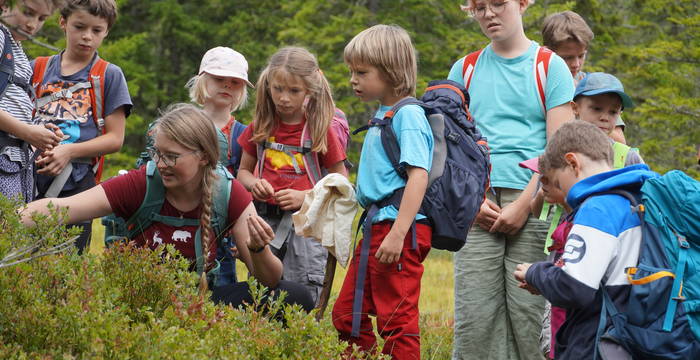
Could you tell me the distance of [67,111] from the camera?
567cm

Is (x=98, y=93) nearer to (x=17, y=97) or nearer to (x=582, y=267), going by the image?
(x=17, y=97)

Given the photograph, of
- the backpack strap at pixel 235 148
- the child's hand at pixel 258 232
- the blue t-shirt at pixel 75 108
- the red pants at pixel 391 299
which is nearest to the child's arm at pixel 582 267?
the red pants at pixel 391 299

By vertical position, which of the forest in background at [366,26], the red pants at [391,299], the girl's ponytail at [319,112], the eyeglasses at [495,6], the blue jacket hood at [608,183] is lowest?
the forest in background at [366,26]

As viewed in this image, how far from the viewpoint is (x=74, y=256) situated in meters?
4.00

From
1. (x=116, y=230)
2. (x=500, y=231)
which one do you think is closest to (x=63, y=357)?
(x=116, y=230)

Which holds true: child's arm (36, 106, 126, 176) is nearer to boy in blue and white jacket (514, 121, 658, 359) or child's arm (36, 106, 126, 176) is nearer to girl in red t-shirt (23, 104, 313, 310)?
girl in red t-shirt (23, 104, 313, 310)

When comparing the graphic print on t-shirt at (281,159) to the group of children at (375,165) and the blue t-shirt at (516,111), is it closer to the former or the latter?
the group of children at (375,165)

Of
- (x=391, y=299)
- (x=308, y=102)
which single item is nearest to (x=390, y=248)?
(x=391, y=299)

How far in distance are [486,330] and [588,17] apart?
1787 centimetres

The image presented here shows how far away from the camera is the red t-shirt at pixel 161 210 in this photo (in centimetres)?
478

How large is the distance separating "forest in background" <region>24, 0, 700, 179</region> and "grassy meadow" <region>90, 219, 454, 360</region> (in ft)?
21.5

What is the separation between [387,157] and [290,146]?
42.8 inches

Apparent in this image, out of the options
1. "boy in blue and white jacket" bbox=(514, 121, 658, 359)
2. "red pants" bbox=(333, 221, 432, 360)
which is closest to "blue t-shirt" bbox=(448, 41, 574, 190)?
"red pants" bbox=(333, 221, 432, 360)

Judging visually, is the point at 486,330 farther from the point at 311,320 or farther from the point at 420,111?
the point at 311,320
